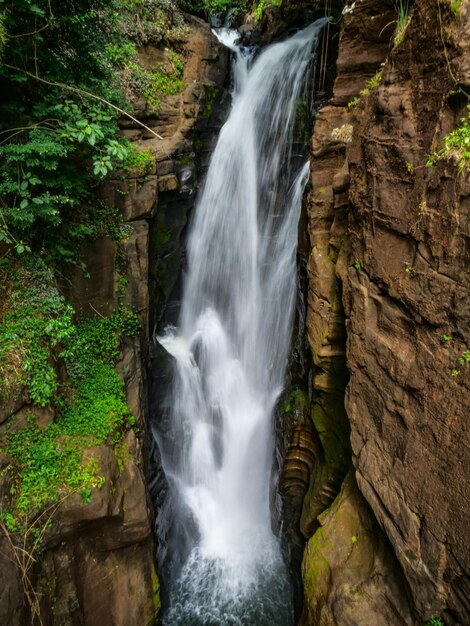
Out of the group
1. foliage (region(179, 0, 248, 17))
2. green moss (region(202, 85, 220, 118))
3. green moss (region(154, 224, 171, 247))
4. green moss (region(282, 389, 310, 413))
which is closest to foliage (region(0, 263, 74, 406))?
green moss (region(154, 224, 171, 247))

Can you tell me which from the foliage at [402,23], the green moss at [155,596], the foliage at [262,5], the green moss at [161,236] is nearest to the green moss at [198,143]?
the green moss at [161,236]

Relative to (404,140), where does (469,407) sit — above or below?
below

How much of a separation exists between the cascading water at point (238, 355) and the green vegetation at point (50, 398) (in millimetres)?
2941

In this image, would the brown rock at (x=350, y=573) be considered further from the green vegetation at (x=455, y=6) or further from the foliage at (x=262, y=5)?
the foliage at (x=262, y=5)

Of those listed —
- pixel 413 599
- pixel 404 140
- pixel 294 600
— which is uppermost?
pixel 404 140

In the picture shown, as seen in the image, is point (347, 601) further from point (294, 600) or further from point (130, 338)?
point (130, 338)

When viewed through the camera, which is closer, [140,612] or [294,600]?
[140,612]

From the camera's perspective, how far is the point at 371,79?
5.25 metres

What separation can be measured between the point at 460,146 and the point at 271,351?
5738 millimetres

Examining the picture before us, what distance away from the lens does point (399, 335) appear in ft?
13.2

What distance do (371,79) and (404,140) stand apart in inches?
80.9

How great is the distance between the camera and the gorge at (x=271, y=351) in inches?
141

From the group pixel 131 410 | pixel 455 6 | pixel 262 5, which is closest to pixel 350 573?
pixel 131 410

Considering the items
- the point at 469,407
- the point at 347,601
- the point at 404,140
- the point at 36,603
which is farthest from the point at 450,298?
the point at 36,603
